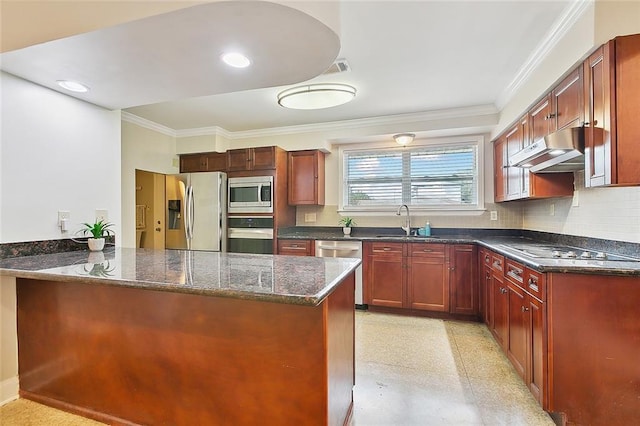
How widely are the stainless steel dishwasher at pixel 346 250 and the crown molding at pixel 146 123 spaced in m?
2.73

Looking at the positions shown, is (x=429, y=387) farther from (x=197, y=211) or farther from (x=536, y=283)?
(x=197, y=211)

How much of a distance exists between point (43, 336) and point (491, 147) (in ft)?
15.7

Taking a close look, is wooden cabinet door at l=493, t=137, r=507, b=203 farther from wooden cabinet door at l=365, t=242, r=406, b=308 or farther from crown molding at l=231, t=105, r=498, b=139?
wooden cabinet door at l=365, t=242, r=406, b=308

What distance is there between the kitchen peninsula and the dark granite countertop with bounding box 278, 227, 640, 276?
3.91 ft

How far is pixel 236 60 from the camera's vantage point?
1.81 metres

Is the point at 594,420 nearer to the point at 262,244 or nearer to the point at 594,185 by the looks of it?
the point at 594,185

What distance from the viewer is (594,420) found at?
169 cm

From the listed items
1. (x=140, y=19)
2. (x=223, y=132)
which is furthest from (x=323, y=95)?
(x=223, y=132)

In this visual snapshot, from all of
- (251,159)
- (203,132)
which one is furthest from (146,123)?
(251,159)

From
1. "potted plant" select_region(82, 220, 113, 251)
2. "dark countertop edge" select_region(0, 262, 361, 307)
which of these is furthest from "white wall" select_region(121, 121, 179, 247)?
"dark countertop edge" select_region(0, 262, 361, 307)

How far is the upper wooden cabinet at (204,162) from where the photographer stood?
4.46m

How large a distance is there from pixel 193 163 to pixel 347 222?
8.03 feet

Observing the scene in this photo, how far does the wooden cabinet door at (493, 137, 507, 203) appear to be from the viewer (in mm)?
3477

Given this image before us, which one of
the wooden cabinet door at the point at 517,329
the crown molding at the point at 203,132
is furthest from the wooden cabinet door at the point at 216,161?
the wooden cabinet door at the point at 517,329
